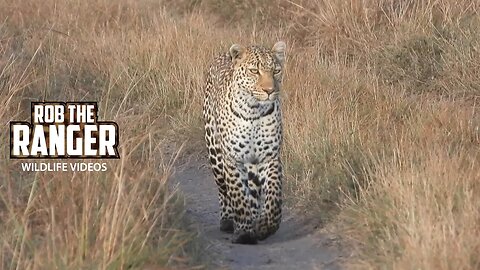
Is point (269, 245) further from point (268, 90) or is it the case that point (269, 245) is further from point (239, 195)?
point (268, 90)

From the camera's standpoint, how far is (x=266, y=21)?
1298 centimetres

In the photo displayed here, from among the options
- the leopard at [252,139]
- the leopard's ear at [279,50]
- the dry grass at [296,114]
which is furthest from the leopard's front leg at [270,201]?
the leopard's ear at [279,50]

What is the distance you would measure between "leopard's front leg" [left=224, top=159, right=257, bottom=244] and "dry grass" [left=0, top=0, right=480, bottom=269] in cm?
47

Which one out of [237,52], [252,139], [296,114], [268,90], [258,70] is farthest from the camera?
[296,114]

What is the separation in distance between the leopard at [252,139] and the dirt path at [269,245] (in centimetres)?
Answer: 14

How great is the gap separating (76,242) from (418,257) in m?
1.61

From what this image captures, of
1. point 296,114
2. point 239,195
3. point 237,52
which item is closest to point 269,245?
point 239,195

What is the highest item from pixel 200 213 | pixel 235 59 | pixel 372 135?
pixel 235 59

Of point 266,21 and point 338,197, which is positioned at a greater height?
point 266,21

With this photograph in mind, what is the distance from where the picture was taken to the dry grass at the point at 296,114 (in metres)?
5.19

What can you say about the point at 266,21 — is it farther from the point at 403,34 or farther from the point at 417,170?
the point at 417,170

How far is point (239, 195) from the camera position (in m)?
7.01

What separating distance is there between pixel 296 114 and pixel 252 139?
5.28 ft

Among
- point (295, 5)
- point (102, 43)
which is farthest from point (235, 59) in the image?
point (295, 5)
